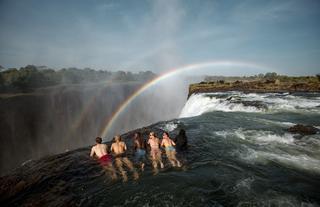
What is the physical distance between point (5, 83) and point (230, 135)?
7225 centimetres

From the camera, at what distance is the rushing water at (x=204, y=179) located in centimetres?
671

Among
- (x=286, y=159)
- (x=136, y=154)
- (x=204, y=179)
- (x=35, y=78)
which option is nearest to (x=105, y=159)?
(x=136, y=154)

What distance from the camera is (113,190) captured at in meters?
7.45

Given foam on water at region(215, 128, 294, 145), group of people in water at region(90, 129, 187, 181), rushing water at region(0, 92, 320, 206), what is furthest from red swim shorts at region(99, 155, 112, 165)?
foam on water at region(215, 128, 294, 145)

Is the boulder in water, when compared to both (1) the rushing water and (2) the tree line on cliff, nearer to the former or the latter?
(1) the rushing water

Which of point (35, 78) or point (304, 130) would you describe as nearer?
point (304, 130)

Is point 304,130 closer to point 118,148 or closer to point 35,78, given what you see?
point 118,148

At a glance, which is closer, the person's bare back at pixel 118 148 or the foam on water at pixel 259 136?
the person's bare back at pixel 118 148

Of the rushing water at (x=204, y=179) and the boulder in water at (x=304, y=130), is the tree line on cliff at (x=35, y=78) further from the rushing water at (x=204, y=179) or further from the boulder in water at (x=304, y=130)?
the boulder in water at (x=304, y=130)

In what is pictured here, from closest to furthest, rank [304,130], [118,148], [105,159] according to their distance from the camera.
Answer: [105,159], [118,148], [304,130]

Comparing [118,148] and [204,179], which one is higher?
[118,148]

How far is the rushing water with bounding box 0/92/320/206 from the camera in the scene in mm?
6707

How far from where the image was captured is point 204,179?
796cm

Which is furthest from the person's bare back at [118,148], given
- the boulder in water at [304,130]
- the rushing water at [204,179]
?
the boulder in water at [304,130]
